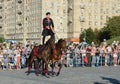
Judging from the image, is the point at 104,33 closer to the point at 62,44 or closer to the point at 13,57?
the point at 13,57

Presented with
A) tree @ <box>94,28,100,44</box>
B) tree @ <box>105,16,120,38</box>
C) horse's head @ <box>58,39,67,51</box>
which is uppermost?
tree @ <box>105,16,120,38</box>

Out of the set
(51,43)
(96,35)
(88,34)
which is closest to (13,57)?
(51,43)

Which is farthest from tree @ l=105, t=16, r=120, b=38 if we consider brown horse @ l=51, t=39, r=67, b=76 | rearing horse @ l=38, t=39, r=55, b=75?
brown horse @ l=51, t=39, r=67, b=76

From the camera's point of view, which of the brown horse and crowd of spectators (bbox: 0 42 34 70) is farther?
crowd of spectators (bbox: 0 42 34 70)

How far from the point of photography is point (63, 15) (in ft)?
451

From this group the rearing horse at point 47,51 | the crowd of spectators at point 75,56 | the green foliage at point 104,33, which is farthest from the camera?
the green foliage at point 104,33

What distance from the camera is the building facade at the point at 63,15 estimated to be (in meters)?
133

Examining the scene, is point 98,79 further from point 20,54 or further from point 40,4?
point 40,4

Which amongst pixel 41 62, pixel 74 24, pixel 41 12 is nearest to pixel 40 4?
pixel 41 12

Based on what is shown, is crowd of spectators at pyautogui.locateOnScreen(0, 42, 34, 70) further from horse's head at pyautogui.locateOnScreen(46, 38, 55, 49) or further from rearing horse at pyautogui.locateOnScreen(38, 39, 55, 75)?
horse's head at pyautogui.locateOnScreen(46, 38, 55, 49)

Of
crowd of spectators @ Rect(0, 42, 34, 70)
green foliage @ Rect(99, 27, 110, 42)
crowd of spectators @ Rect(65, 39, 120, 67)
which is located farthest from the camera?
green foliage @ Rect(99, 27, 110, 42)

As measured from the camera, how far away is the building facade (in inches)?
5251

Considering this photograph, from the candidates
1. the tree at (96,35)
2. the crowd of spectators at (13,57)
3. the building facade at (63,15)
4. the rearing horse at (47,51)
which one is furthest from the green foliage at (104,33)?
the rearing horse at (47,51)

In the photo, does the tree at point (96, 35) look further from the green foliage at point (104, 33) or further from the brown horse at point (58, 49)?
the brown horse at point (58, 49)
